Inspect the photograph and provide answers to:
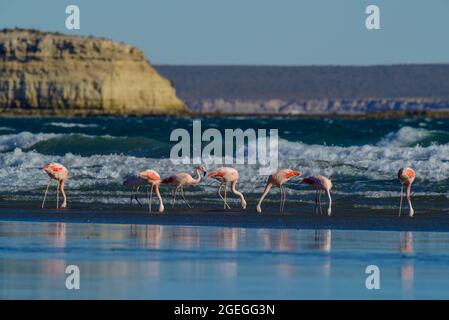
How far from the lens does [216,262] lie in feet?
49.9

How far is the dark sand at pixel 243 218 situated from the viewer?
786 inches

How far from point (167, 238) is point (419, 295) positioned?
557cm

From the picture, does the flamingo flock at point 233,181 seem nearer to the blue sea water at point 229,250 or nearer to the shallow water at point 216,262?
A: the blue sea water at point 229,250

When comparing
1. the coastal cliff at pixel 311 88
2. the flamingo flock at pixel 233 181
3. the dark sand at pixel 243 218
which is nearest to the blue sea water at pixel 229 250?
the flamingo flock at pixel 233 181

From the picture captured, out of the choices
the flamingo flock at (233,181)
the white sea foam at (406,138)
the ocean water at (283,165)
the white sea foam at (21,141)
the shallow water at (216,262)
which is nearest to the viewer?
the shallow water at (216,262)

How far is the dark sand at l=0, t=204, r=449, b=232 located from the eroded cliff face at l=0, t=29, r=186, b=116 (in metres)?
108

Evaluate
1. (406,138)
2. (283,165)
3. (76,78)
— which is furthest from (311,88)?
(283,165)

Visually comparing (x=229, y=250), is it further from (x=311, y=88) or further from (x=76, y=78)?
(x=311, y=88)

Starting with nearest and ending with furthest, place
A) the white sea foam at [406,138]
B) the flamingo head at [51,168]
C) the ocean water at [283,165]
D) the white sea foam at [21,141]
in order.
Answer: the flamingo head at [51,168] < the ocean water at [283,165] < the white sea foam at [21,141] < the white sea foam at [406,138]

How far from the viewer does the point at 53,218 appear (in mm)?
20953

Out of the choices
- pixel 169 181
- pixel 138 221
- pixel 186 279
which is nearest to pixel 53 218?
pixel 138 221

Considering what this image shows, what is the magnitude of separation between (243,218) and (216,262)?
5932mm

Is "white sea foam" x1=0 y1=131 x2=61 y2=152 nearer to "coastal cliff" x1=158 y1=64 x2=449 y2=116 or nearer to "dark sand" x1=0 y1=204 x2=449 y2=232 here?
"dark sand" x1=0 y1=204 x2=449 y2=232
